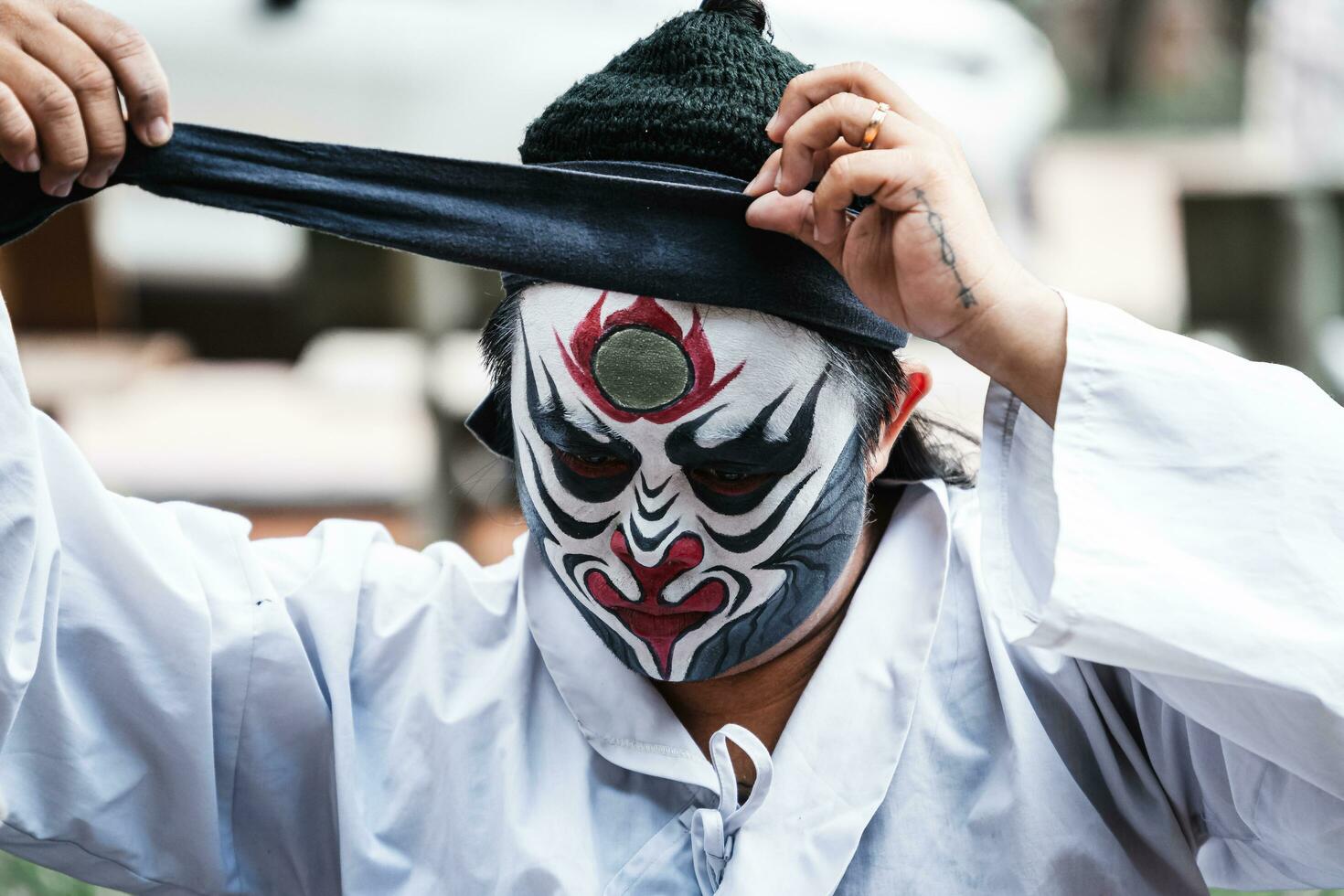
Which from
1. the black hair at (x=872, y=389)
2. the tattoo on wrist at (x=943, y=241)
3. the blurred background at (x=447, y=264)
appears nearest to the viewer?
the tattoo on wrist at (x=943, y=241)

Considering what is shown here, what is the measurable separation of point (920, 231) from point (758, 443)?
0.38 metres

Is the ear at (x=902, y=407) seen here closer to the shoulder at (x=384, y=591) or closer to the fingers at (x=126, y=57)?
the shoulder at (x=384, y=591)

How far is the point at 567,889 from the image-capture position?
6.14 ft

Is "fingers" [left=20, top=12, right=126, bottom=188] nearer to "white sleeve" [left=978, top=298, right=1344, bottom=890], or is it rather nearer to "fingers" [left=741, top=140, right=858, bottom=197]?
"fingers" [left=741, top=140, right=858, bottom=197]

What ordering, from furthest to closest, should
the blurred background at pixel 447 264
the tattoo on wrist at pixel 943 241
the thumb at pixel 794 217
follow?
1. the blurred background at pixel 447 264
2. the thumb at pixel 794 217
3. the tattoo on wrist at pixel 943 241

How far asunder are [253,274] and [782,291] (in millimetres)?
5399

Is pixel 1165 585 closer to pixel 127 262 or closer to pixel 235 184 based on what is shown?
pixel 235 184

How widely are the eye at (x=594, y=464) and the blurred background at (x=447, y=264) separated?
53 cm

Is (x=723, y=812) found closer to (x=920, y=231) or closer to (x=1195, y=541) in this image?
(x=1195, y=541)

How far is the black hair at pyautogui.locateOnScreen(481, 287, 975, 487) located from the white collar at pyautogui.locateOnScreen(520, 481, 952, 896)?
7 cm

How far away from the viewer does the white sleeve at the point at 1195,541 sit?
1543 mm

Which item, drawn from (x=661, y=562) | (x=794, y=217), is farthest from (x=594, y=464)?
(x=794, y=217)

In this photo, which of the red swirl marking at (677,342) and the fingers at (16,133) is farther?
the red swirl marking at (677,342)

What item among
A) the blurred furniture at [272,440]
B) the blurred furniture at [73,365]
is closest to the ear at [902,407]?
the blurred furniture at [73,365]
